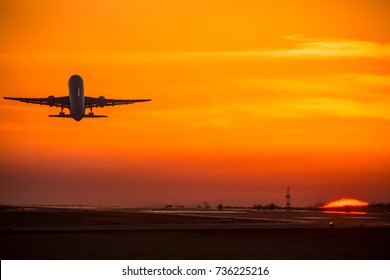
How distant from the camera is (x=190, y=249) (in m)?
52.1

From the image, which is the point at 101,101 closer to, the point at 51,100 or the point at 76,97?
the point at 76,97

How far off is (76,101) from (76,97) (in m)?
1.77

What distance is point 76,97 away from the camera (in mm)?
111125

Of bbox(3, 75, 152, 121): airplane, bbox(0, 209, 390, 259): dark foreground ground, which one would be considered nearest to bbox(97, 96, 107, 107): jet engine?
bbox(3, 75, 152, 121): airplane

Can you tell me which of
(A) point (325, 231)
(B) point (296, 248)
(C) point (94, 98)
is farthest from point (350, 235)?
(C) point (94, 98)

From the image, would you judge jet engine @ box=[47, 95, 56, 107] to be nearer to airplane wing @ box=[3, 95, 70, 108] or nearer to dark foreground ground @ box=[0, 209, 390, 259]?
airplane wing @ box=[3, 95, 70, 108]

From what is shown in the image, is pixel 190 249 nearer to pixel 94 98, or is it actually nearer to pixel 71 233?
pixel 71 233

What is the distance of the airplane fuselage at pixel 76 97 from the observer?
10794 centimetres

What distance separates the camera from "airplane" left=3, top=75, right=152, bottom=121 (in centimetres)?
10800

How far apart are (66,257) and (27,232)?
16263 mm

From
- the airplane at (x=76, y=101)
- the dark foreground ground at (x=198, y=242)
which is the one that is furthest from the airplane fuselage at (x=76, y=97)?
the dark foreground ground at (x=198, y=242)

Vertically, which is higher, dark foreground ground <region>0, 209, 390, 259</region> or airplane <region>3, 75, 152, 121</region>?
airplane <region>3, 75, 152, 121</region>
